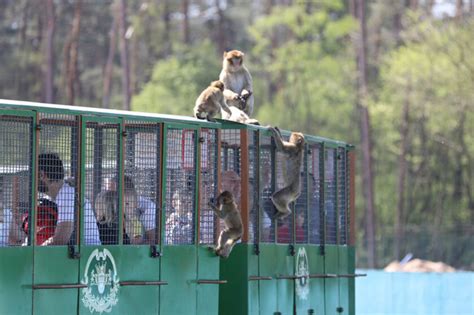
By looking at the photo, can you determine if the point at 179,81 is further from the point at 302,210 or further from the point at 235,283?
the point at 235,283

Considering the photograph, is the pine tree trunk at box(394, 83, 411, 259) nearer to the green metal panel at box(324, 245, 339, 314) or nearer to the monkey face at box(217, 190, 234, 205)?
the green metal panel at box(324, 245, 339, 314)

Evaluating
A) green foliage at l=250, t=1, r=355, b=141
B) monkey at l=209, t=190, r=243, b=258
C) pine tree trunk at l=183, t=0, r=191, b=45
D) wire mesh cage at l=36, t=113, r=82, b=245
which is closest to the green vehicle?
wire mesh cage at l=36, t=113, r=82, b=245

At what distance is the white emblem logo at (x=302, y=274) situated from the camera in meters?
14.8

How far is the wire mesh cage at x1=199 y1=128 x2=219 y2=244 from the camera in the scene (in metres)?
13.1

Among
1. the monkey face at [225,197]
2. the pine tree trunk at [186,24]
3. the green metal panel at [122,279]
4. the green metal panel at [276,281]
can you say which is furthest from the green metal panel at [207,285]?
the pine tree trunk at [186,24]

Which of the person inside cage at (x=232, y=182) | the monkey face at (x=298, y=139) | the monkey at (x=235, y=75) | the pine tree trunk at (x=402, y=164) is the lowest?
the person inside cage at (x=232, y=182)

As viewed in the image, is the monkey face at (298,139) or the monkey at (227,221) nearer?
the monkey at (227,221)

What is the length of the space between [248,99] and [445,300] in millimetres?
8589

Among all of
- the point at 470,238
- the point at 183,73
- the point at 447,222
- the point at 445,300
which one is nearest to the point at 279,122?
the point at 183,73

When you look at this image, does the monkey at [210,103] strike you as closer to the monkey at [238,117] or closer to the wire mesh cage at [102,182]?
the monkey at [238,117]

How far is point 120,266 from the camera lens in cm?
1165

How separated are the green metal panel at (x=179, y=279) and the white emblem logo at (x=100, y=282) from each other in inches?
31.3

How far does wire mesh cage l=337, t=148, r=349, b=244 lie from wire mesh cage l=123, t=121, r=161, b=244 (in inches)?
172

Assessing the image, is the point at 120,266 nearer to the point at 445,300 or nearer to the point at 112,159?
the point at 112,159
